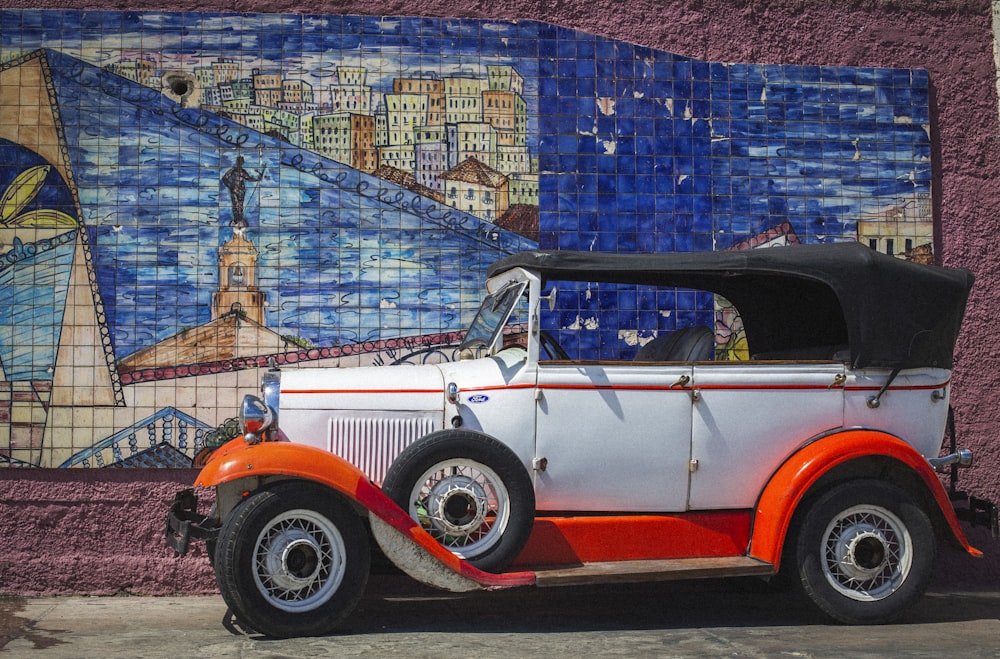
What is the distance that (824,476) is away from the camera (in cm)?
600

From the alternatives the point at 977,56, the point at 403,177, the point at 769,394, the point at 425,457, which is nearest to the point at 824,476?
the point at 769,394

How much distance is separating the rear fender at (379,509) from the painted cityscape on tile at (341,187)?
1.88 metres

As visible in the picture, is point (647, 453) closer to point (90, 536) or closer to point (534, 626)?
point (534, 626)

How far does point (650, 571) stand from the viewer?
5.64 metres

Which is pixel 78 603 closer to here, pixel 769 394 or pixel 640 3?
pixel 769 394

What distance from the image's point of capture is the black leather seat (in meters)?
6.26

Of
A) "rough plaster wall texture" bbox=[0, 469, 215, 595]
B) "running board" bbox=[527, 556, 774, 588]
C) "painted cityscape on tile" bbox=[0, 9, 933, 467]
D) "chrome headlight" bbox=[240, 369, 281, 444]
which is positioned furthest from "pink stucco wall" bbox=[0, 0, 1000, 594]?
"running board" bbox=[527, 556, 774, 588]

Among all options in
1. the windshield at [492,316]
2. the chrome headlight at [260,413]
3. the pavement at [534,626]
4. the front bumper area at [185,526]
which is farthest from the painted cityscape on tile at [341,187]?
the chrome headlight at [260,413]

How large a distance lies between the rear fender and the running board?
160mm

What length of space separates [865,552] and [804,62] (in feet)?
12.8

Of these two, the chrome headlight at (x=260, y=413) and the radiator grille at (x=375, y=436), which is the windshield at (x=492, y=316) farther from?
the chrome headlight at (x=260, y=413)

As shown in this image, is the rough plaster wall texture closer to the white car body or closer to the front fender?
the white car body

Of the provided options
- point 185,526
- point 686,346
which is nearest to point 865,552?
point 686,346

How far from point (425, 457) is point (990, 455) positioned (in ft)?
15.1
